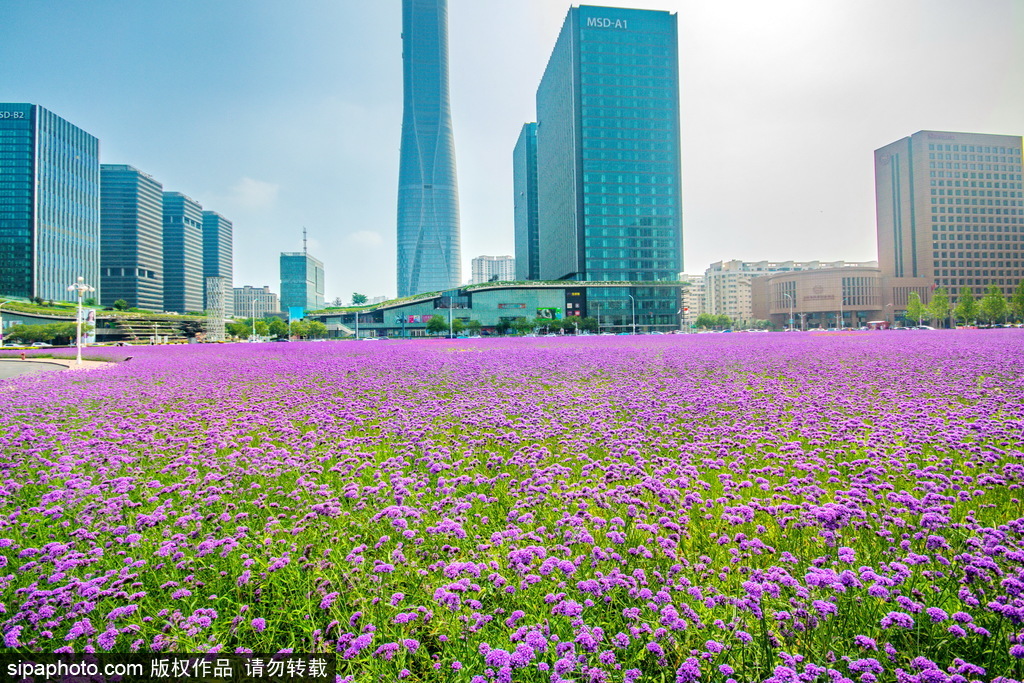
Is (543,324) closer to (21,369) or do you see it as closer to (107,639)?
(21,369)

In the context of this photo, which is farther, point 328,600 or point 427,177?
point 427,177

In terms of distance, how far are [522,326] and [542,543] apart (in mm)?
101255

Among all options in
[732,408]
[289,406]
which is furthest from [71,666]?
[732,408]

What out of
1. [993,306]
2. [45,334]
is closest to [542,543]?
[45,334]

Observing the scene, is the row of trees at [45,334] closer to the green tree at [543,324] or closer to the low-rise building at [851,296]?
the green tree at [543,324]

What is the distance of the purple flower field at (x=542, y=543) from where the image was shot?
8.36 feet

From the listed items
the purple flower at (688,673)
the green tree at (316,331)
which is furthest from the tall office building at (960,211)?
the purple flower at (688,673)

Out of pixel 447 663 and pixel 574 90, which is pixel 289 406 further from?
pixel 574 90

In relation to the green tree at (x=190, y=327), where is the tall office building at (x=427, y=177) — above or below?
above

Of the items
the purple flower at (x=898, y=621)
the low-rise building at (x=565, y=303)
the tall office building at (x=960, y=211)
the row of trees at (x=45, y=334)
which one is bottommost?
the purple flower at (x=898, y=621)

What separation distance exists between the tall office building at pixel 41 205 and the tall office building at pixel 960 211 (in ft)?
858

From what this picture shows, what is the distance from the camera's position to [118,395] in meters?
11.8

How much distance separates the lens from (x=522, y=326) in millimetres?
104688

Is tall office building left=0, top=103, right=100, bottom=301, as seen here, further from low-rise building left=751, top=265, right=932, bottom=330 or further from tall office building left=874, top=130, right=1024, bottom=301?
tall office building left=874, top=130, right=1024, bottom=301
